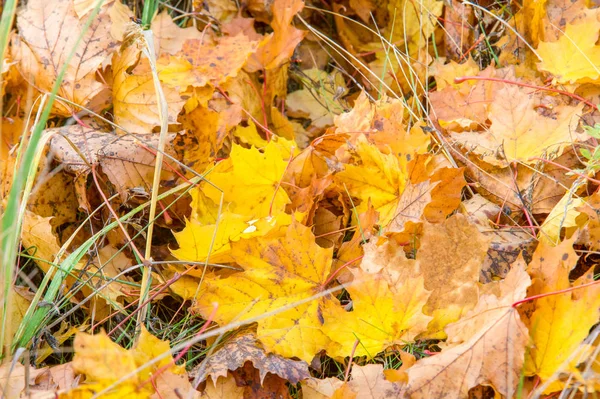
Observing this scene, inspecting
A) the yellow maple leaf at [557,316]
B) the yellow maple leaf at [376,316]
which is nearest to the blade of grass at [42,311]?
the yellow maple leaf at [376,316]

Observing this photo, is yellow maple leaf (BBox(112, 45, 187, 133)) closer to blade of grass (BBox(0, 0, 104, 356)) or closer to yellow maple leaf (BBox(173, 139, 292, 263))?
yellow maple leaf (BBox(173, 139, 292, 263))

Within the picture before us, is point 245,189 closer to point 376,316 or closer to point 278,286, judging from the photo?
Result: point 278,286

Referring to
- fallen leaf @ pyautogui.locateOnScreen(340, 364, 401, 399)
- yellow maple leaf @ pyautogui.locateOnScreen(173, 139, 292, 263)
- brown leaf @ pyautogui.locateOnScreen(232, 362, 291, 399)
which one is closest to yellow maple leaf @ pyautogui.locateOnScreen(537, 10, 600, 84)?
yellow maple leaf @ pyautogui.locateOnScreen(173, 139, 292, 263)

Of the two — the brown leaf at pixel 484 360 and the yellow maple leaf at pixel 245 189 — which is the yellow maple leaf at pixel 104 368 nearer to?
the yellow maple leaf at pixel 245 189

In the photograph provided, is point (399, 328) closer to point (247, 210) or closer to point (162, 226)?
point (247, 210)

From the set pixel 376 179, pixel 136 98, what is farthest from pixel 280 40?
pixel 376 179
